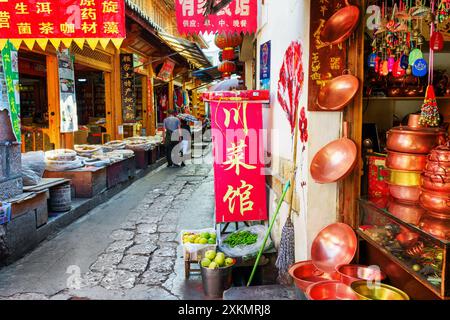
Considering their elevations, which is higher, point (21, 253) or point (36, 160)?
point (36, 160)

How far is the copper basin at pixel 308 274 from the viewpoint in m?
3.98

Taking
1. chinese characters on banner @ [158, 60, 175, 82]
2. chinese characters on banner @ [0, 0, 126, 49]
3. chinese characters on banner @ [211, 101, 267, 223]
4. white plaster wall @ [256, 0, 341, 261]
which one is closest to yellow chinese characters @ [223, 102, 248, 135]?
chinese characters on banner @ [211, 101, 267, 223]

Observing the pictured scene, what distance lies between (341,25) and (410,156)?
1.39 m

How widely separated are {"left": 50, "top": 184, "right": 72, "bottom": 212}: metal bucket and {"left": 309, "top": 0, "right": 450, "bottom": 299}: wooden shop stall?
534 centimetres

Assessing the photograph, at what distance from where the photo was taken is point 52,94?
977cm

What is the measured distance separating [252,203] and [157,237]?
213cm

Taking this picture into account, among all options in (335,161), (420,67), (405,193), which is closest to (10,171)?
(335,161)

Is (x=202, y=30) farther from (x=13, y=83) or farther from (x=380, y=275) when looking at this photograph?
(x=380, y=275)

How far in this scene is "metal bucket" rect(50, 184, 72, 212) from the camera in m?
7.58

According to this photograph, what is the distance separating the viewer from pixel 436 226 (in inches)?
120

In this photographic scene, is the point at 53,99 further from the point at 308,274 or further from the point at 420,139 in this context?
the point at 420,139

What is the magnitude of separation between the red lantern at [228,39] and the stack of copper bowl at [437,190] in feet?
22.2

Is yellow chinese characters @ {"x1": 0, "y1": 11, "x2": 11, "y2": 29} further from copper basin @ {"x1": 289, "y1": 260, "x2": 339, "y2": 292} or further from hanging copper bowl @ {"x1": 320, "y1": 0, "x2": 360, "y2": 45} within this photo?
copper basin @ {"x1": 289, "y1": 260, "x2": 339, "y2": 292}
